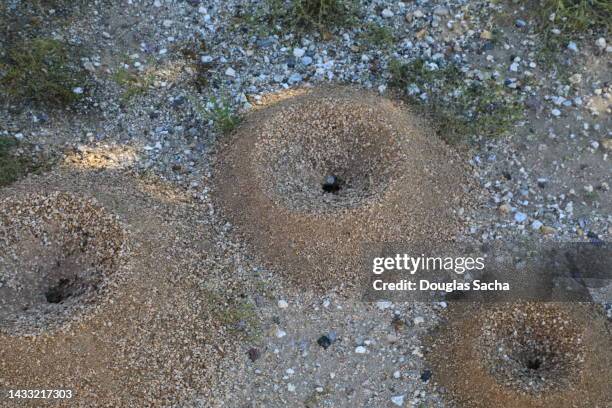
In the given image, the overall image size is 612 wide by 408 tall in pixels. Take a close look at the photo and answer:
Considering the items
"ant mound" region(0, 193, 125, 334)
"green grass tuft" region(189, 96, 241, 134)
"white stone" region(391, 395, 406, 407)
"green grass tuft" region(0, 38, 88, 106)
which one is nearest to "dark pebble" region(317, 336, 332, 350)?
"white stone" region(391, 395, 406, 407)

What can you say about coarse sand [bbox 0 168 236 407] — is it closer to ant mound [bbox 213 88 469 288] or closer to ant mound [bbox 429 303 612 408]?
ant mound [bbox 213 88 469 288]

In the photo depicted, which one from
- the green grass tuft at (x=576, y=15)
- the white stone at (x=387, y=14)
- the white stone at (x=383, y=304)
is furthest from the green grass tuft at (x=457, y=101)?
the white stone at (x=383, y=304)

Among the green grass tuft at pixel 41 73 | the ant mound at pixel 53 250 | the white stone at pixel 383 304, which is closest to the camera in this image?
the ant mound at pixel 53 250

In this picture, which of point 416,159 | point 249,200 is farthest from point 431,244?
point 249,200

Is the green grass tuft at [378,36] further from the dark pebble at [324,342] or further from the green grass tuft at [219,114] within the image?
the dark pebble at [324,342]

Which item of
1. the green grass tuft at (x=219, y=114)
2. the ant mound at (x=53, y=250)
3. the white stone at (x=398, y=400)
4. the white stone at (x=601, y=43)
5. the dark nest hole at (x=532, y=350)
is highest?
the white stone at (x=601, y=43)

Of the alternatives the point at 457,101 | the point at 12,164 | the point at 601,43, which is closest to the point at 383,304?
the point at 457,101

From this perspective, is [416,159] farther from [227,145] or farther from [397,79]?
[227,145]
